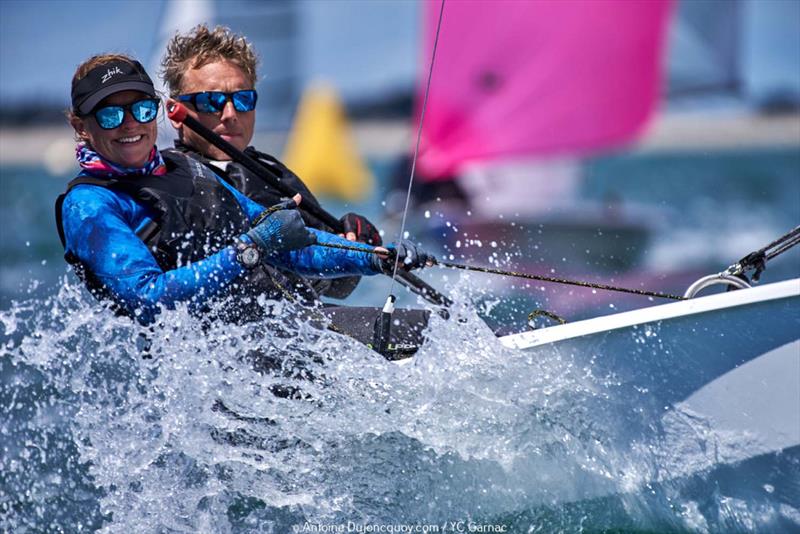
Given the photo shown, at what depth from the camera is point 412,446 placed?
221cm

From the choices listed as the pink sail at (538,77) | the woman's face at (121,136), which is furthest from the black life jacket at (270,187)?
the pink sail at (538,77)

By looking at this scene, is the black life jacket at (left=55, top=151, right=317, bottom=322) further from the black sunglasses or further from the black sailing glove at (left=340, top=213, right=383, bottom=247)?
the black sailing glove at (left=340, top=213, right=383, bottom=247)

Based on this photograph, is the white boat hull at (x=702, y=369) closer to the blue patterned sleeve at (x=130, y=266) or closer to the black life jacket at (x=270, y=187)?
the blue patterned sleeve at (x=130, y=266)

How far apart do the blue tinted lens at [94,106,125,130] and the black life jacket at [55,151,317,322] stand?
115 millimetres

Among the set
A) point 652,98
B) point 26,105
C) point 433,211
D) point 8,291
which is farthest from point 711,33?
point 26,105

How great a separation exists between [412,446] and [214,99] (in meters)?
1.01

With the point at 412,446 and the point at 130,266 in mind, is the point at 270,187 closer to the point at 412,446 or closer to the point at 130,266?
the point at 130,266

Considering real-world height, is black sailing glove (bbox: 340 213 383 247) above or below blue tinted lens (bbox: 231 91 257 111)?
below

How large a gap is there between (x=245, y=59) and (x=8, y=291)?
4549 mm

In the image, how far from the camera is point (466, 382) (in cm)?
221

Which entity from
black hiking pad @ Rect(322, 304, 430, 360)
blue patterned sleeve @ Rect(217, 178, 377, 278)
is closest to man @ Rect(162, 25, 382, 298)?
blue patterned sleeve @ Rect(217, 178, 377, 278)

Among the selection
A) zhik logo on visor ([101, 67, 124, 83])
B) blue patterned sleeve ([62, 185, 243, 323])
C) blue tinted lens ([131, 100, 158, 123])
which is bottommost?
blue patterned sleeve ([62, 185, 243, 323])

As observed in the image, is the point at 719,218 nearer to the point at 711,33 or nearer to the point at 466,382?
the point at 711,33

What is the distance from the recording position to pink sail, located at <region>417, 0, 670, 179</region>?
21.6 ft
